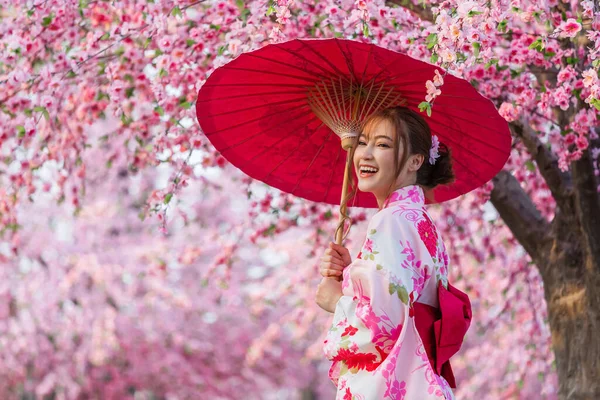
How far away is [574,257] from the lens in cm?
432

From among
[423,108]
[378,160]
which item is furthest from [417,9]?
[423,108]

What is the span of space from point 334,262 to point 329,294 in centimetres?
12

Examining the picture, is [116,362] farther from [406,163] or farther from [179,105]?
[406,163]

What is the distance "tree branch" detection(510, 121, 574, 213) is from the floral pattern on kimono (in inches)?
69.0

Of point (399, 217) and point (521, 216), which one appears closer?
point (399, 217)

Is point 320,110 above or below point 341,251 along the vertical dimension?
above

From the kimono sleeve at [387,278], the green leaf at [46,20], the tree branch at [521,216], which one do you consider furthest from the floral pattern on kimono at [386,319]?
the green leaf at [46,20]

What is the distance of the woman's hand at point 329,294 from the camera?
2.88 metres

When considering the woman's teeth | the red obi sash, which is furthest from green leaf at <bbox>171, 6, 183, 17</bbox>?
the red obi sash

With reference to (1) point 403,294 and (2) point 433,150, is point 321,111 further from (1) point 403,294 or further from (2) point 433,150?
(1) point 403,294

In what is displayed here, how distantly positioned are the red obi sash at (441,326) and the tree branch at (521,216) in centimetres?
186

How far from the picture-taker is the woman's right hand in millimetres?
2936

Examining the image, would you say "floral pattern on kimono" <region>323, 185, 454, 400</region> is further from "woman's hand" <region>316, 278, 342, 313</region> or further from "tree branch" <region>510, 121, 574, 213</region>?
"tree branch" <region>510, 121, 574, 213</region>

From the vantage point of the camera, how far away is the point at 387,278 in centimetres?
259
